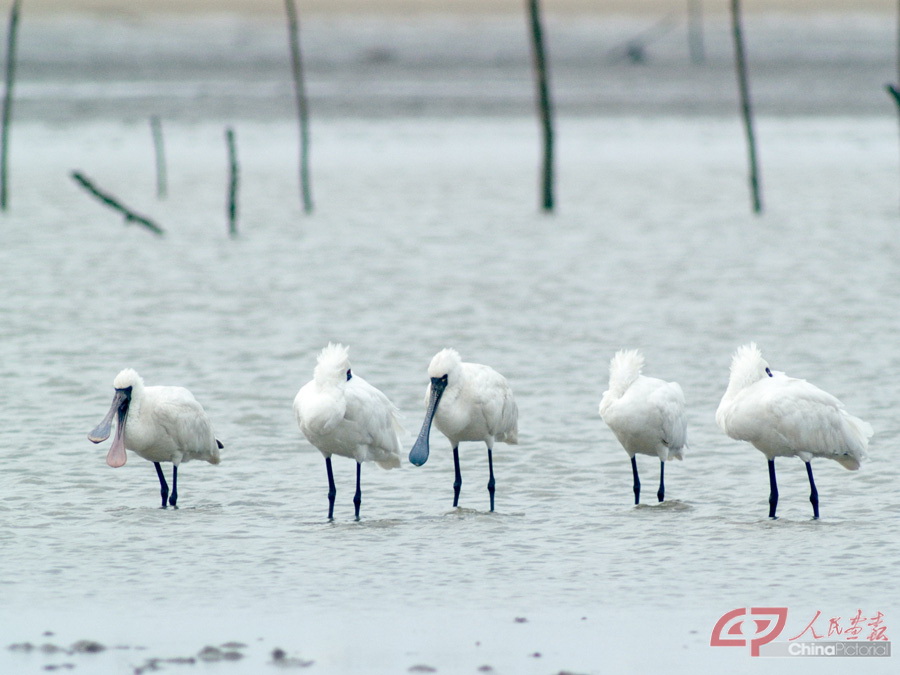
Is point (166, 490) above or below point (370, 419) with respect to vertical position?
below

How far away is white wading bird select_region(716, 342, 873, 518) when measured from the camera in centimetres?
954

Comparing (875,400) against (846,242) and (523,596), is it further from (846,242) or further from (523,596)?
(846,242)

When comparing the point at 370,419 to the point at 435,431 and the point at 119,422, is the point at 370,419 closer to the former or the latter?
the point at 119,422

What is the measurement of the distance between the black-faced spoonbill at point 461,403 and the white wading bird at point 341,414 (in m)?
0.27

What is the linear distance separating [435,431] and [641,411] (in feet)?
10.5

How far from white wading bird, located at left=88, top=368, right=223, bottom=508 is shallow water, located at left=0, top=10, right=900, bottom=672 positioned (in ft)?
1.22

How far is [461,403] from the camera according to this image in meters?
10.1

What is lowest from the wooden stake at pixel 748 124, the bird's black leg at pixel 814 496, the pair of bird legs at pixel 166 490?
the bird's black leg at pixel 814 496

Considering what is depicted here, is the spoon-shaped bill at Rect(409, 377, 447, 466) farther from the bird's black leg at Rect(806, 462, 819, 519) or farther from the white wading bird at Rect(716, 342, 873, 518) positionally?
the bird's black leg at Rect(806, 462, 819, 519)

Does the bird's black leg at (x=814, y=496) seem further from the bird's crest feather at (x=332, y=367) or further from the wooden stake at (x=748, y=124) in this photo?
the wooden stake at (x=748, y=124)

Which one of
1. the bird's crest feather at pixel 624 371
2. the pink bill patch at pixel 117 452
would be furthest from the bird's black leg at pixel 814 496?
the pink bill patch at pixel 117 452

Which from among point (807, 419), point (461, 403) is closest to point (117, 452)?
point (461, 403)

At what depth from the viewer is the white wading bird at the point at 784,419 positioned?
9539 mm

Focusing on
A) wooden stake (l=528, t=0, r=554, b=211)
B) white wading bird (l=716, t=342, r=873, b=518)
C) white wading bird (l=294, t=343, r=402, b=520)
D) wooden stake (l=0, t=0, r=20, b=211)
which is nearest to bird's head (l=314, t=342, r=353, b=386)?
white wading bird (l=294, t=343, r=402, b=520)
